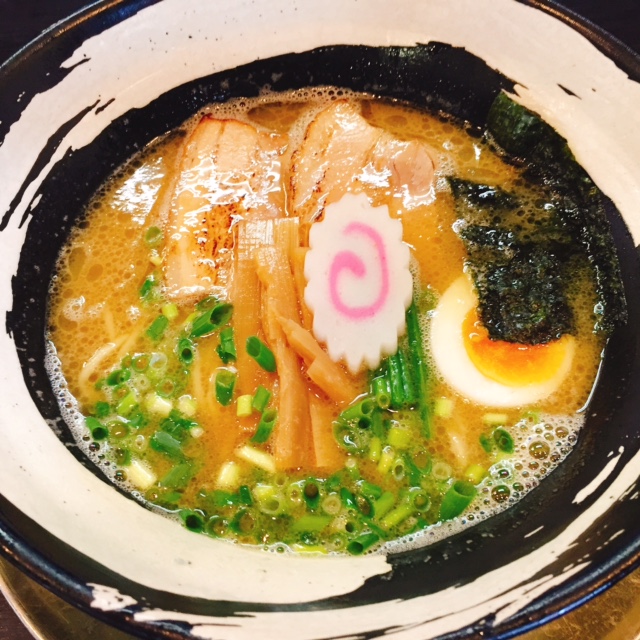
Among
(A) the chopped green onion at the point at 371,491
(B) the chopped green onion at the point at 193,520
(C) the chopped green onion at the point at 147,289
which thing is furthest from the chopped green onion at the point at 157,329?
(A) the chopped green onion at the point at 371,491

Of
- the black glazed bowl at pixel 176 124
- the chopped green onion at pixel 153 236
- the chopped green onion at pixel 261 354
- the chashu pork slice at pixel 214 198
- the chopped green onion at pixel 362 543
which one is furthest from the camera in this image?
the chopped green onion at pixel 153 236

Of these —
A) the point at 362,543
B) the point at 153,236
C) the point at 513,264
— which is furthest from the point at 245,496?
the point at 513,264

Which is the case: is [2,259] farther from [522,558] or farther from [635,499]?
[635,499]

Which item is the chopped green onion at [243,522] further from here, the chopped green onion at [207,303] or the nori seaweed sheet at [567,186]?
the nori seaweed sheet at [567,186]

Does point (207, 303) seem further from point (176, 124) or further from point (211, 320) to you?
point (176, 124)

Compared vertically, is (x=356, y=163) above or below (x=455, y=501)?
above
